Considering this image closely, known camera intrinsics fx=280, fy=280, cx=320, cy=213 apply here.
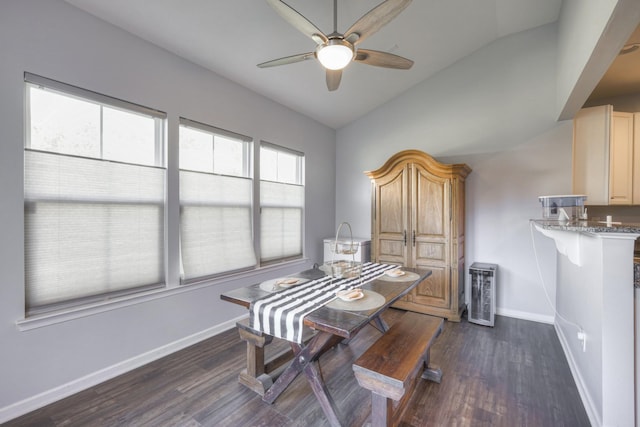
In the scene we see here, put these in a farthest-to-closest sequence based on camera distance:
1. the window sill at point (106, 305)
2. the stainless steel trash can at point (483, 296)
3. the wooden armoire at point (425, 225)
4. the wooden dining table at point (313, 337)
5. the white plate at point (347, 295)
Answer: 1. the wooden armoire at point (425, 225)
2. the stainless steel trash can at point (483, 296)
3. the window sill at point (106, 305)
4. the white plate at point (347, 295)
5. the wooden dining table at point (313, 337)

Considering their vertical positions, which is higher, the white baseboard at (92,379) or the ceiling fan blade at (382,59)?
the ceiling fan blade at (382,59)

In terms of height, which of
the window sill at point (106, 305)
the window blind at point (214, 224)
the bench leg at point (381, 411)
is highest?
the window blind at point (214, 224)

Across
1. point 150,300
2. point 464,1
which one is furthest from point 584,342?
point 150,300

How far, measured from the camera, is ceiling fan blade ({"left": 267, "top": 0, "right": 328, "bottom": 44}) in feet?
5.48

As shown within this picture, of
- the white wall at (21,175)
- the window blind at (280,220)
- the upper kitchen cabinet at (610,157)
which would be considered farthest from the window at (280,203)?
the upper kitchen cabinet at (610,157)

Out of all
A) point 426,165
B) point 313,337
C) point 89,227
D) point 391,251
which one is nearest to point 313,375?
point 313,337

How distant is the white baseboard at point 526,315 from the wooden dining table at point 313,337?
2.03 metres

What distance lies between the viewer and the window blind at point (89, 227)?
198 centimetres

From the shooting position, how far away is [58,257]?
2.06 m

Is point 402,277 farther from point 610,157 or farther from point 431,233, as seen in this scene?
point 610,157

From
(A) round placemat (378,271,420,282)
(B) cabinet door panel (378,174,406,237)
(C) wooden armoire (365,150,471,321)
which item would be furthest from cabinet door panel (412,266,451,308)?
(A) round placemat (378,271,420,282)

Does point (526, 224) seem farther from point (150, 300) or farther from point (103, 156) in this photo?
point (103, 156)

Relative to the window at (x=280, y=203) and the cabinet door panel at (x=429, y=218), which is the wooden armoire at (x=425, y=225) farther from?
the window at (x=280, y=203)

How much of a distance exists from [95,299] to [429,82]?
187 inches
